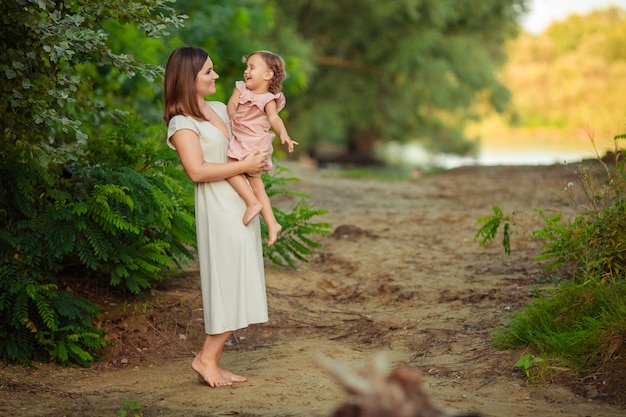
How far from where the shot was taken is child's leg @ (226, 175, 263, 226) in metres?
5.50

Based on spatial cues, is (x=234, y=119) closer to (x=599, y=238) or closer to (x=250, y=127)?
(x=250, y=127)

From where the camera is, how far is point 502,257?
877cm

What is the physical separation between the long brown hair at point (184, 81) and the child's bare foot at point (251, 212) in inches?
25.5

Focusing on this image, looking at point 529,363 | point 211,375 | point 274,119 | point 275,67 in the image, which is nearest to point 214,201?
point 274,119

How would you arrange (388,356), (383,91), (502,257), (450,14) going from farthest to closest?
(383,91)
(450,14)
(502,257)
(388,356)

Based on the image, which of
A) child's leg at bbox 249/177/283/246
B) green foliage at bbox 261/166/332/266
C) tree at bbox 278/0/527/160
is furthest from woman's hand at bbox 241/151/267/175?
tree at bbox 278/0/527/160

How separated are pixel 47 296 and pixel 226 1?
13.3m

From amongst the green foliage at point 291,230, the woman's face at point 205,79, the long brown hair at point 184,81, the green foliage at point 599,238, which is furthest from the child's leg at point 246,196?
the green foliage at point 291,230

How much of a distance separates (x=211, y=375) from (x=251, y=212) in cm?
110

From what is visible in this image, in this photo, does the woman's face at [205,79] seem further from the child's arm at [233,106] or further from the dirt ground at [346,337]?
the dirt ground at [346,337]

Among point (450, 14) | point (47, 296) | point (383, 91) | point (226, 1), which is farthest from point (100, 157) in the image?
point (383, 91)

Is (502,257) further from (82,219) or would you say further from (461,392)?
(82,219)

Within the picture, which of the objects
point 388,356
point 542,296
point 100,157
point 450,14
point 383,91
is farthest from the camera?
point 383,91

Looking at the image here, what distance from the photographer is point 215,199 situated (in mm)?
5547
